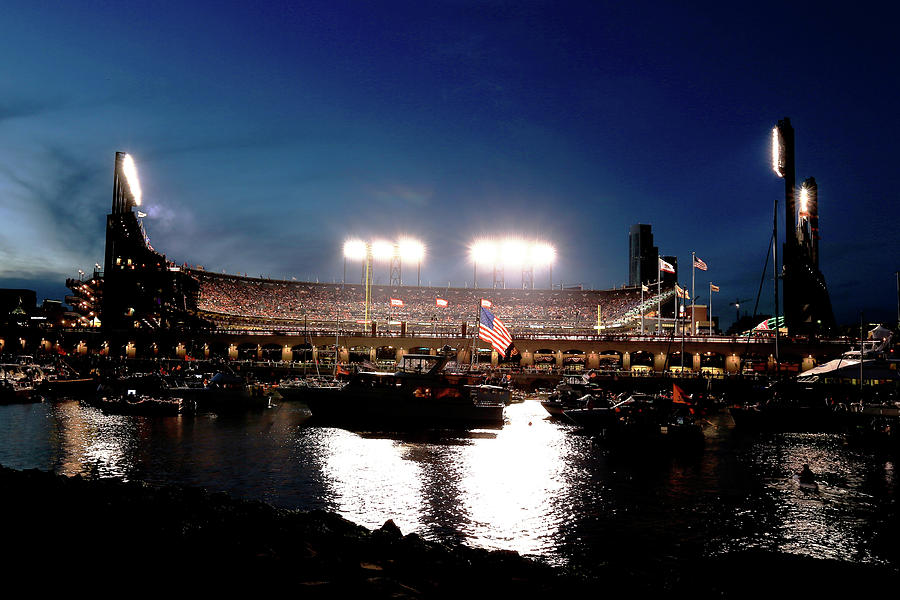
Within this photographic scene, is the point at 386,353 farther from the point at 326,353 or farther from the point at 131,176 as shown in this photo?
the point at 131,176

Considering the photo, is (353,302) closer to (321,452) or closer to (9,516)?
(321,452)

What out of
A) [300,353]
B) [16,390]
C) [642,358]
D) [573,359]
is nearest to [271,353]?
[300,353]

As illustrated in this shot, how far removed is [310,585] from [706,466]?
2980cm

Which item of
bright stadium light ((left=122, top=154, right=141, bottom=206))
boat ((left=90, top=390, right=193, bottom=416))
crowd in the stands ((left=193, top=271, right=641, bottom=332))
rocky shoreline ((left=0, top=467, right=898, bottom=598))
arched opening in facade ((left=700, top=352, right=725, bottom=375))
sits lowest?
boat ((left=90, top=390, right=193, bottom=416))

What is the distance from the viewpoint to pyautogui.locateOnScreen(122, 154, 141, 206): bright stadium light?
A: 488 ft

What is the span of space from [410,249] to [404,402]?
86.3m

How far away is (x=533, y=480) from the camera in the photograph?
30.1 metres

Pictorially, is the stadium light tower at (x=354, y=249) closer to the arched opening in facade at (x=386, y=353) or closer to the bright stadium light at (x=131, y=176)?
the arched opening in facade at (x=386, y=353)

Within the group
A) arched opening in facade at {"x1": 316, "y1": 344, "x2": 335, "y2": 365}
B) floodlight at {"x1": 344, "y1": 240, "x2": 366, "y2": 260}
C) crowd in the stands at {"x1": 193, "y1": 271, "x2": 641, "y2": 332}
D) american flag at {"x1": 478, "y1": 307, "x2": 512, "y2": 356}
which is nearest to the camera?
american flag at {"x1": 478, "y1": 307, "x2": 512, "y2": 356}

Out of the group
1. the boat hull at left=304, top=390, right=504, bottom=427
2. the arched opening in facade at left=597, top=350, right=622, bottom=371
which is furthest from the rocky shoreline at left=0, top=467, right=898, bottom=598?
the arched opening in facade at left=597, top=350, right=622, bottom=371

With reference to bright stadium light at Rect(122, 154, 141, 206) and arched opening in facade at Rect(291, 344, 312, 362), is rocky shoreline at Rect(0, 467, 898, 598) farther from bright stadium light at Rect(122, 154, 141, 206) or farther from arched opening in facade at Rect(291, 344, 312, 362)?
bright stadium light at Rect(122, 154, 141, 206)

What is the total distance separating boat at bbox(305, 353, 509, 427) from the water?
121 inches

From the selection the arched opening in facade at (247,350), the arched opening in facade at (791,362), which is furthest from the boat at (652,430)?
the arched opening in facade at (247,350)

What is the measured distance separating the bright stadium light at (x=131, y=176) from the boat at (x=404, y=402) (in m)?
123
